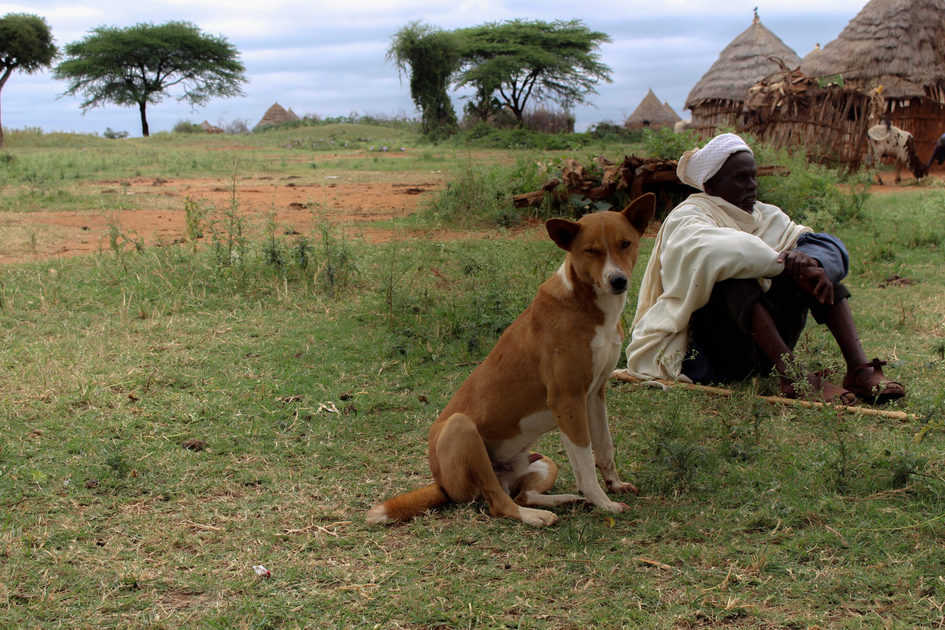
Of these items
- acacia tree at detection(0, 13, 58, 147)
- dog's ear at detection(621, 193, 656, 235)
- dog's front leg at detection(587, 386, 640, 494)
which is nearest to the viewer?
dog's ear at detection(621, 193, 656, 235)

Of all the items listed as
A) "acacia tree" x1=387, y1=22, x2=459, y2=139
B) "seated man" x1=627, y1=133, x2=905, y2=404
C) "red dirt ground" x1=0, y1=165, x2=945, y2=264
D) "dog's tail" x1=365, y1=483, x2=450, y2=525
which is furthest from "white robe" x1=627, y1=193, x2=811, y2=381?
"acacia tree" x1=387, y1=22, x2=459, y2=139

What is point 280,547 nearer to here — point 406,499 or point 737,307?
point 406,499

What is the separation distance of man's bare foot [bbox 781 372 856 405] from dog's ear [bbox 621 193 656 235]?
1.70 meters

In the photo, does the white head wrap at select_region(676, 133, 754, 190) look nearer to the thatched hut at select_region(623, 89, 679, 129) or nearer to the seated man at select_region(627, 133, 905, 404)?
the seated man at select_region(627, 133, 905, 404)

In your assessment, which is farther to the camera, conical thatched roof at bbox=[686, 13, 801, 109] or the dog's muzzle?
conical thatched roof at bbox=[686, 13, 801, 109]

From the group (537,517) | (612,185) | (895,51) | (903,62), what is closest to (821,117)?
(903,62)

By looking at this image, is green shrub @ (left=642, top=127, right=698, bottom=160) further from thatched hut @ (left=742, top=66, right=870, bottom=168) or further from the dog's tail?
the dog's tail

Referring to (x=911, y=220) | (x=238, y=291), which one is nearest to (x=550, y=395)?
(x=238, y=291)

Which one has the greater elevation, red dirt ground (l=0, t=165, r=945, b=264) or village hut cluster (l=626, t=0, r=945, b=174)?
village hut cluster (l=626, t=0, r=945, b=174)

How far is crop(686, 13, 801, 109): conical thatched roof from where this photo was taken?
2298cm

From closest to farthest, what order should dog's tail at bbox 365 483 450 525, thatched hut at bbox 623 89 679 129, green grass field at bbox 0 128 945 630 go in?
1. green grass field at bbox 0 128 945 630
2. dog's tail at bbox 365 483 450 525
3. thatched hut at bbox 623 89 679 129

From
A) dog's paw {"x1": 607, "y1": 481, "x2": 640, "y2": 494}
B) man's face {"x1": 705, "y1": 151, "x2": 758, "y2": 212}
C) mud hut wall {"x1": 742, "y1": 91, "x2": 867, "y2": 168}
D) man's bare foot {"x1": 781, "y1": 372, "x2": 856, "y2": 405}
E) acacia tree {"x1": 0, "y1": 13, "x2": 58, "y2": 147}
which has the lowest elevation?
dog's paw {"x1": 607, "y1": 481, "x2": 640, "y2": 494}

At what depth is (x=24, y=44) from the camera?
28781mm

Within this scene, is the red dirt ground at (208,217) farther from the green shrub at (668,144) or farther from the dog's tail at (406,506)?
the dog's tail at (406,506)
